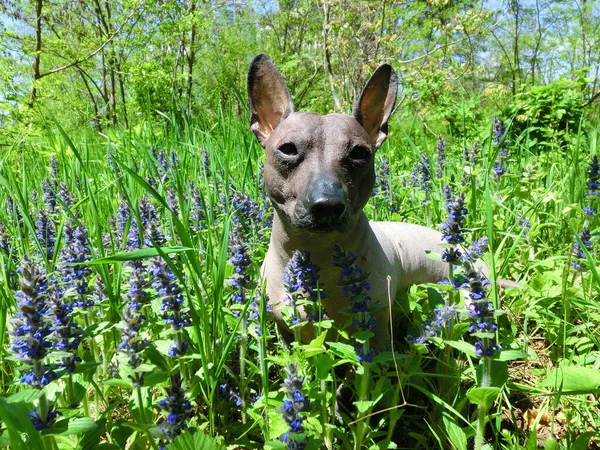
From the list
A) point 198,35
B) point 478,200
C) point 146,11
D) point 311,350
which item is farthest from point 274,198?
point 198,35

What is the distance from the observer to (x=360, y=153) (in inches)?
79.8

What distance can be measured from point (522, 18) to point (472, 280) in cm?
1386

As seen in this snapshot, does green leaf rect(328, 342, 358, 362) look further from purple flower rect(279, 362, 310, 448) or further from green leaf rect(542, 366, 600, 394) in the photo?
green leaf rect(542, 366, 600, 394)

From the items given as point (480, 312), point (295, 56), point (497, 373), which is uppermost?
point (295, 56)

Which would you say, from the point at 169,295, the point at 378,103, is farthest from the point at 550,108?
the point at 169,295

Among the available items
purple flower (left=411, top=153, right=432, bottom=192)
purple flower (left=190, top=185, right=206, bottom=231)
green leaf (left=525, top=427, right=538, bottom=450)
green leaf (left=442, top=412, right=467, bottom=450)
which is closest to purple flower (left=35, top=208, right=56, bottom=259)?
purple flower (left=190, top=185, right=206, bottom=231)

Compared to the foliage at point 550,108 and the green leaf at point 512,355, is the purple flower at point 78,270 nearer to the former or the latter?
the green leaf at point 512,355

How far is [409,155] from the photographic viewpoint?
6.02 m

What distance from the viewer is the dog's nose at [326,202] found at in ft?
Answer: 5.66

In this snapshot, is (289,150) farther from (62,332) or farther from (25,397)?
(25,397)

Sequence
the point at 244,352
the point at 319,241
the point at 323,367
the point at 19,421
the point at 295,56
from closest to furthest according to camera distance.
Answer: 1. the point at 19,421
2. the point at 323,367
3. the point at 244,352
4. the point at 319,241
5. the point at 295,56

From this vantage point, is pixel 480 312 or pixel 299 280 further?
pixel 299 280

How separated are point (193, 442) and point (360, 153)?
127cm

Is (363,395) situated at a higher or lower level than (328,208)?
lower
